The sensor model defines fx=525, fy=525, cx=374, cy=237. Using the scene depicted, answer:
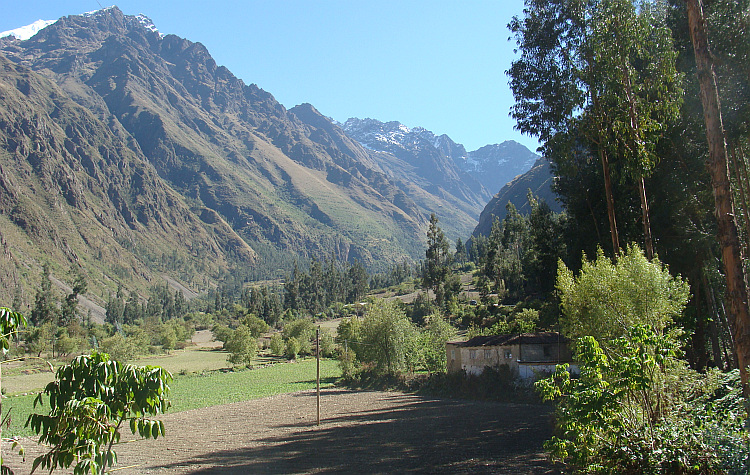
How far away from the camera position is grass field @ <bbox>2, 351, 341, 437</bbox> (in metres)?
50.4

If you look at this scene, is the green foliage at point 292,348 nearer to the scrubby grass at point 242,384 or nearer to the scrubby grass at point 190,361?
the scrubby grass at point 242,384

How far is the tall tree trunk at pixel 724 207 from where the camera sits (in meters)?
11.8

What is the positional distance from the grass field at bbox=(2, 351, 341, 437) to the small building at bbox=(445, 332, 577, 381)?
2257cm

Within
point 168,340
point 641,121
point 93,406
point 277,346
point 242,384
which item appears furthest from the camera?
point 168,340

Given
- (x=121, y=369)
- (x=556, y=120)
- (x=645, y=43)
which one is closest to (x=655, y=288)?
(x=645, y=43)

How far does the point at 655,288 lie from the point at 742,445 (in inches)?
377

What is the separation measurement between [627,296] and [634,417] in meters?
7.79

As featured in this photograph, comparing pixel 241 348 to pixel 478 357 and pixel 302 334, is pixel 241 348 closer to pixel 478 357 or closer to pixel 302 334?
pixel 302 334

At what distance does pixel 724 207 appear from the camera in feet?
39.8

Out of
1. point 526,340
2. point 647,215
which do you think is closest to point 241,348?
point 526,340

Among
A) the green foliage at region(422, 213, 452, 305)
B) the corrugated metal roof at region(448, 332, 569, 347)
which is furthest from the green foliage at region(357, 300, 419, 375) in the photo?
the green foliage at region(422, 213, 452, 305)

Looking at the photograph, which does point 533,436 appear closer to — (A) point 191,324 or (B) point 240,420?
(B) point 240,420

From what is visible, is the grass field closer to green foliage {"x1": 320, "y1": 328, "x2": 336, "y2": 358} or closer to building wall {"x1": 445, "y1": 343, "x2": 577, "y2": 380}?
green foliage {"x1": 320, "y1": 328, "x2": 336, "y2": 358}

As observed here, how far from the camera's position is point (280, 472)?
1948 cm
